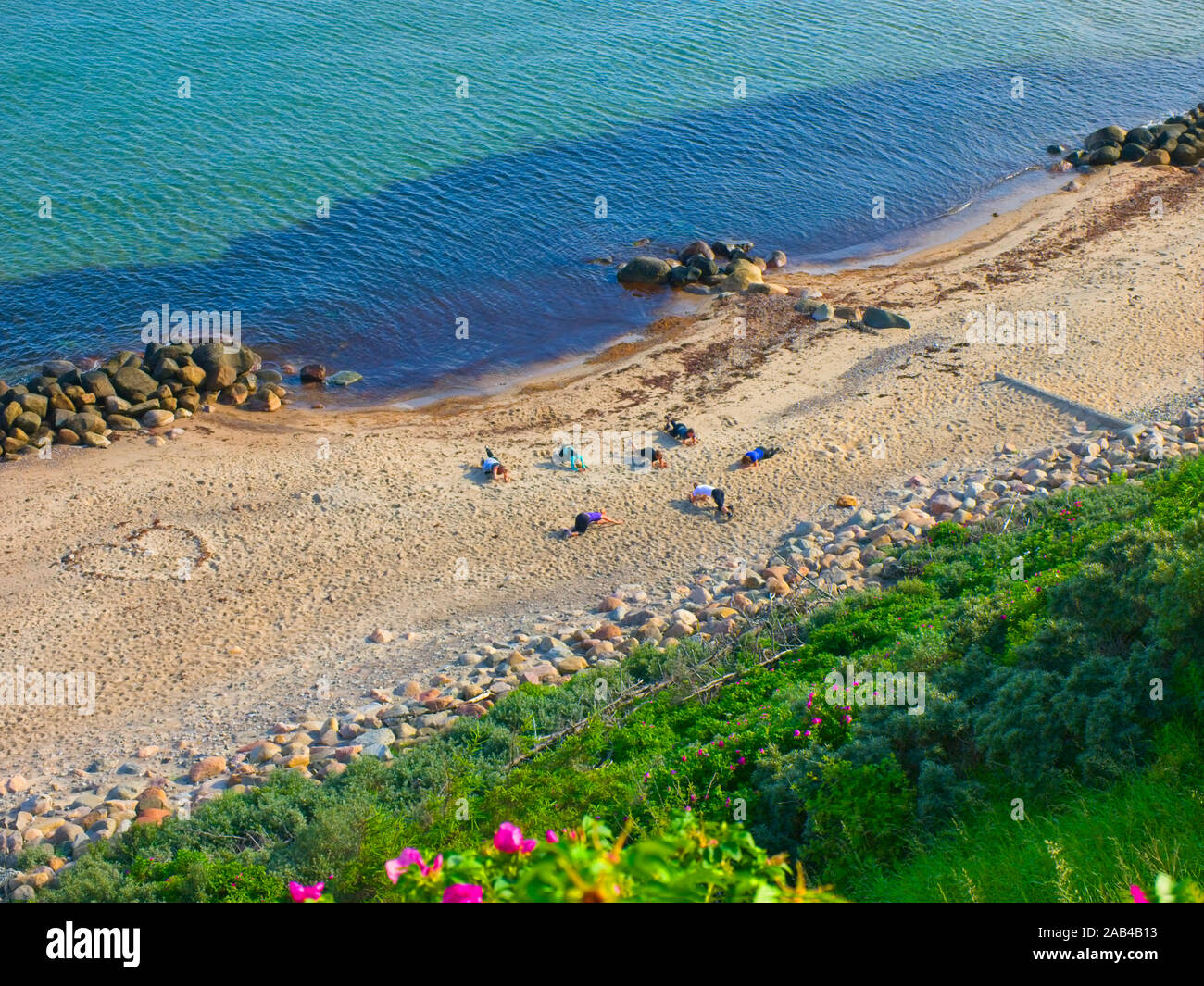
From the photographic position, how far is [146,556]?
22.2 metres

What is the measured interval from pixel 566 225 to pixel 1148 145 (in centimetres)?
2521

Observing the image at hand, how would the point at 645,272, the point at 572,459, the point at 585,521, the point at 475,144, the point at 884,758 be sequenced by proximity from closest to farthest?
the point at 884,758 < the point at 585,521 < the point at 572,459 < the point at 645,272 < the point at 475,144

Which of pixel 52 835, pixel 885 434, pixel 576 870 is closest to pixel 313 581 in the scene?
pixel 52 835

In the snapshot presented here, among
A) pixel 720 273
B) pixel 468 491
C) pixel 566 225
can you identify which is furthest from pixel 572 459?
pixel 566 225

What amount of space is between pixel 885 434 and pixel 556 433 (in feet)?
27.0

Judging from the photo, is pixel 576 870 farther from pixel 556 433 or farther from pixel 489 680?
pixel 556 433

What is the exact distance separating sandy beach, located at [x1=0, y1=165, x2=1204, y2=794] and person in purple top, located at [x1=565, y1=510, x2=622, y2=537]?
8.4 inches

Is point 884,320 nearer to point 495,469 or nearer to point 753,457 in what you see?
point 753,457

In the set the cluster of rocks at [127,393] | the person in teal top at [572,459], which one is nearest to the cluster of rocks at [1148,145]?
the person in teal top at [572,459]

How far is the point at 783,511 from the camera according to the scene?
73.6 ft

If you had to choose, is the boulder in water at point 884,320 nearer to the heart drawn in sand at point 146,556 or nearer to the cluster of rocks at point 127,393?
the cluster of rocks at point 127,393

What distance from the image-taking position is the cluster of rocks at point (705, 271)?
35.0 metres

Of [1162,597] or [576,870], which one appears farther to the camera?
[1162,597]

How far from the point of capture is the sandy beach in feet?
62.0
